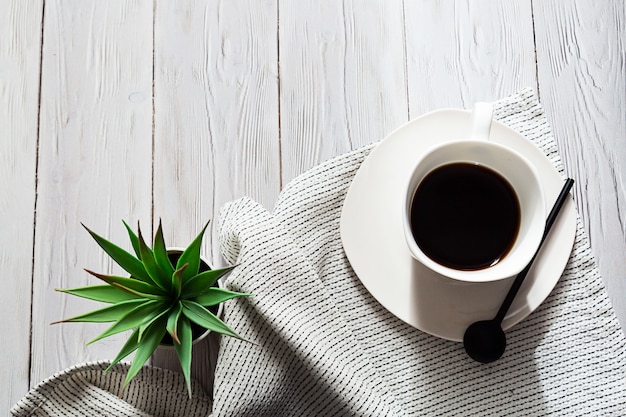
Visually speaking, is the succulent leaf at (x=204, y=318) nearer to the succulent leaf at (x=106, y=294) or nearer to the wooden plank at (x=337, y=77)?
the succulent leaf at (x=106, y=294)

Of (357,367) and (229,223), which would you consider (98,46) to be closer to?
(229,223)

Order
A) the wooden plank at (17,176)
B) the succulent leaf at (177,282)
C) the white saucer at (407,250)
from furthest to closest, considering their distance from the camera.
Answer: the wooden plank at (17,176), the white saucer at (407,250), the succulent leaf at (177,282)

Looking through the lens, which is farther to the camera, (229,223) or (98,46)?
(98,46)

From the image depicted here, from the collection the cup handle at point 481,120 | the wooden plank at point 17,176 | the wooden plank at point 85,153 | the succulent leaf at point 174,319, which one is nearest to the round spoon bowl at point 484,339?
the cup handle at point 481,120

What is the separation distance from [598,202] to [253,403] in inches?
19.8

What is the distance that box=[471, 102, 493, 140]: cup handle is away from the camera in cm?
65

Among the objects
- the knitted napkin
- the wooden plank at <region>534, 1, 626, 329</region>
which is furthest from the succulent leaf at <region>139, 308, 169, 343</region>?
the wooden plank at <region>534, 1, 626, 329</region>

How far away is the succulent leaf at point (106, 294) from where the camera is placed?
64cm

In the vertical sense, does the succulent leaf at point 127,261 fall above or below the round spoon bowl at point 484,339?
above

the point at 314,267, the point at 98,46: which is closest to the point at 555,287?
the point at 314,267

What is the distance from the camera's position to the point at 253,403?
0.74 m

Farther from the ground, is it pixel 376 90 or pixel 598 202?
pixel 376 90

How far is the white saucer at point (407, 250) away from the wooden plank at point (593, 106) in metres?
0.14

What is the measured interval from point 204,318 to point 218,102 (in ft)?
1.10
